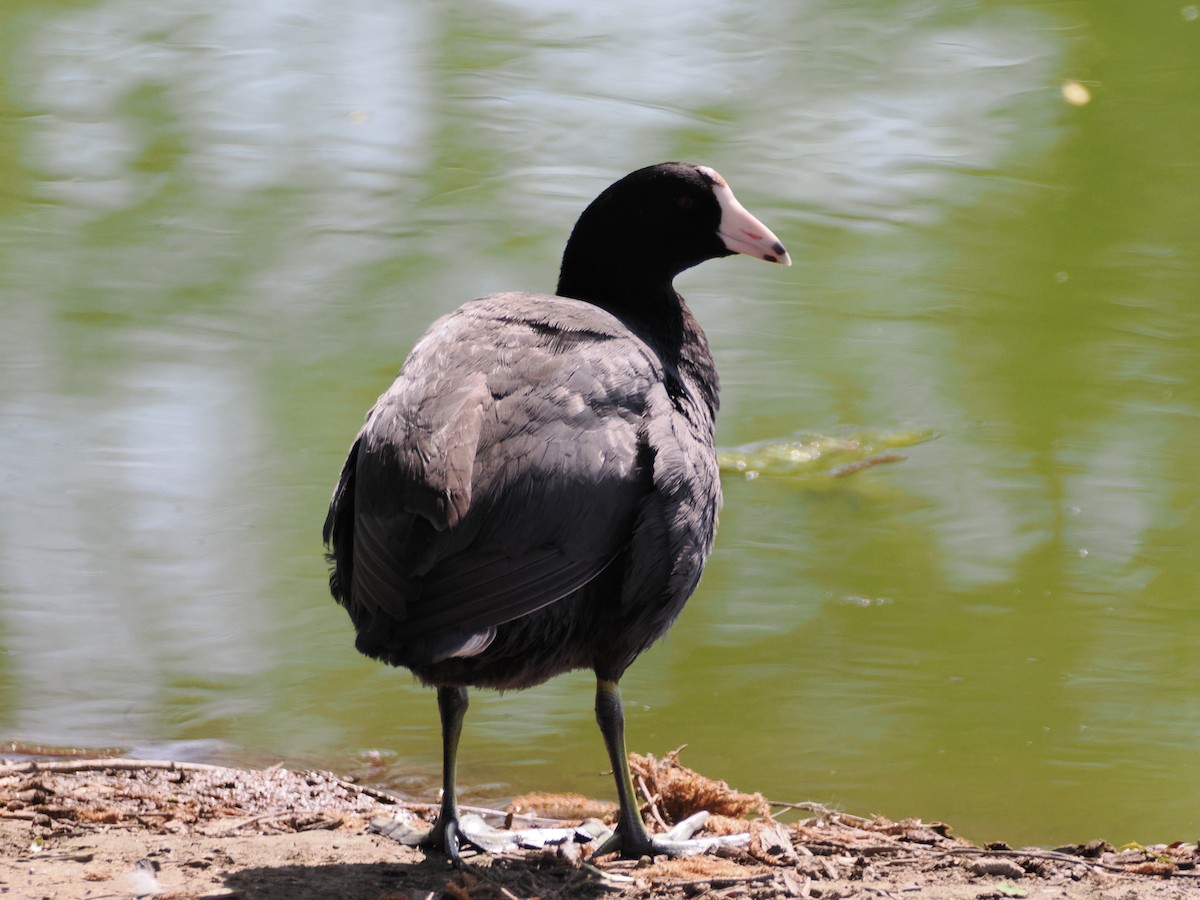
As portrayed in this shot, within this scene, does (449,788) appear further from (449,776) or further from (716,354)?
(716,354)

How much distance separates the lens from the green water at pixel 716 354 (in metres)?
3.75

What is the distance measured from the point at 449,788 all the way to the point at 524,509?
653mm

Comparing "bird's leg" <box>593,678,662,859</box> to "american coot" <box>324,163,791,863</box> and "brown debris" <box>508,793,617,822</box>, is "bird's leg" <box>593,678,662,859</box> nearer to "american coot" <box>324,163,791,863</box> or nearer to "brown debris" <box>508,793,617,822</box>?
"american coot" <box>324,163,791,863</box>

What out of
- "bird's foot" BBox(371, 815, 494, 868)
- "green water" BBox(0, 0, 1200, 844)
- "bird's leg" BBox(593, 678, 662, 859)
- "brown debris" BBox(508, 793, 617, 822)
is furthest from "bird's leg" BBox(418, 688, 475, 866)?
"green water" BBox(0, 0, 1200, 844)

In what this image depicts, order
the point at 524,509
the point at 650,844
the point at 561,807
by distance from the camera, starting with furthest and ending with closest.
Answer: the point at 561,807
the point at 650,844
the point at 524,509

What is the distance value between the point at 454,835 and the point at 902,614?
1.75 meters

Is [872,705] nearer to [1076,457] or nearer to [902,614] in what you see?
[902,614]

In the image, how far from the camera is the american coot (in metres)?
2.33

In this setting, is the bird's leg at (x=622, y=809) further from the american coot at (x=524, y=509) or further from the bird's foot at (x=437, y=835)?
the bird's foot at (x=437, y=835)

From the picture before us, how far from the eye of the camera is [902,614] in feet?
13.6

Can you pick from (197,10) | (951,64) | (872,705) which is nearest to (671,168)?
(872,705)

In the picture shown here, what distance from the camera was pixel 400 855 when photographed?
2.74 meters

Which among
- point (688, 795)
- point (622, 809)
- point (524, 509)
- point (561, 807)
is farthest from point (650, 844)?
point (524, 509)

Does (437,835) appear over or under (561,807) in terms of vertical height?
over
